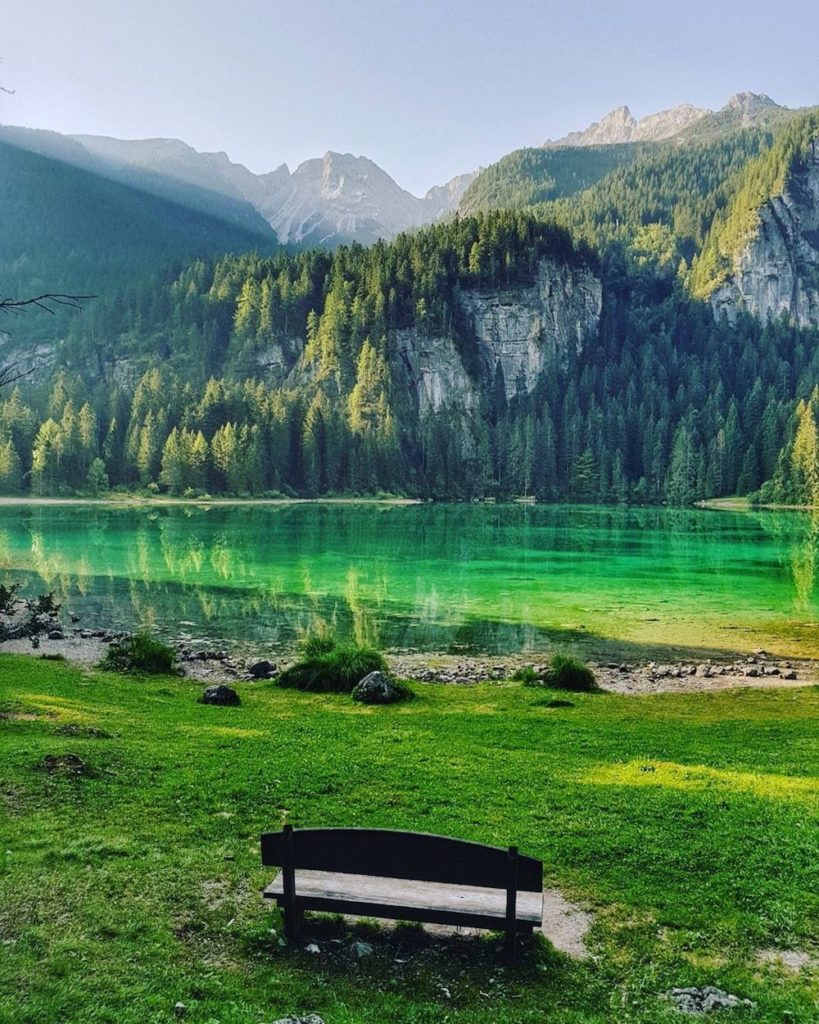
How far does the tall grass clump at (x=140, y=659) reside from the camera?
2317 cm

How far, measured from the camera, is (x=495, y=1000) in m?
6.66

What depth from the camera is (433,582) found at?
47.1 meters

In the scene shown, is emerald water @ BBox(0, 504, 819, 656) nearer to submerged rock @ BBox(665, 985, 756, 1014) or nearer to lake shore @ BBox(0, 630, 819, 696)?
lake shore @ BBox(0, 630, 819, 696)

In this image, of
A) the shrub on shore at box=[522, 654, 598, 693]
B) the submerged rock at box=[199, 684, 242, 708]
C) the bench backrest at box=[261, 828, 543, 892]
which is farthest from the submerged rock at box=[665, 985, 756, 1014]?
the shrub on shore at box=[522, 654, 598, 693]

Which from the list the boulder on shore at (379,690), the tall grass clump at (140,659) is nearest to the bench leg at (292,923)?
the boulder on shore at (379,690)

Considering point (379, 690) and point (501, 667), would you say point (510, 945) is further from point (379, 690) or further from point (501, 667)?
point (501, 667)

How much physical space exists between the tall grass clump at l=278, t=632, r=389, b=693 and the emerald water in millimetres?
6682


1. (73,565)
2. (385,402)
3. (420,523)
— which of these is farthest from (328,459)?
(73,565)

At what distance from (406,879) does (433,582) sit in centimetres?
3998

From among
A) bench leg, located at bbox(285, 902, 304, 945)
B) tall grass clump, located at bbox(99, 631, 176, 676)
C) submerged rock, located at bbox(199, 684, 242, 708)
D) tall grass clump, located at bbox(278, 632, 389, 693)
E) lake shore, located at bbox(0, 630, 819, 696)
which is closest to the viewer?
bench leg, located at bbox(285, 902, 304, 945)

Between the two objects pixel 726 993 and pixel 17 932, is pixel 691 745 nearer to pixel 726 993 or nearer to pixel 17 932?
pixel 726 993

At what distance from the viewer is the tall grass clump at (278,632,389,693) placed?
21422 mm

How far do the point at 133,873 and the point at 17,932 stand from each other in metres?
1.53

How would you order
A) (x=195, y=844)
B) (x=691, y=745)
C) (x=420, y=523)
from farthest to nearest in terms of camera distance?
1. (x=420, y=523)
2. (x=691, y=745)
3. (x=195, y=844)
